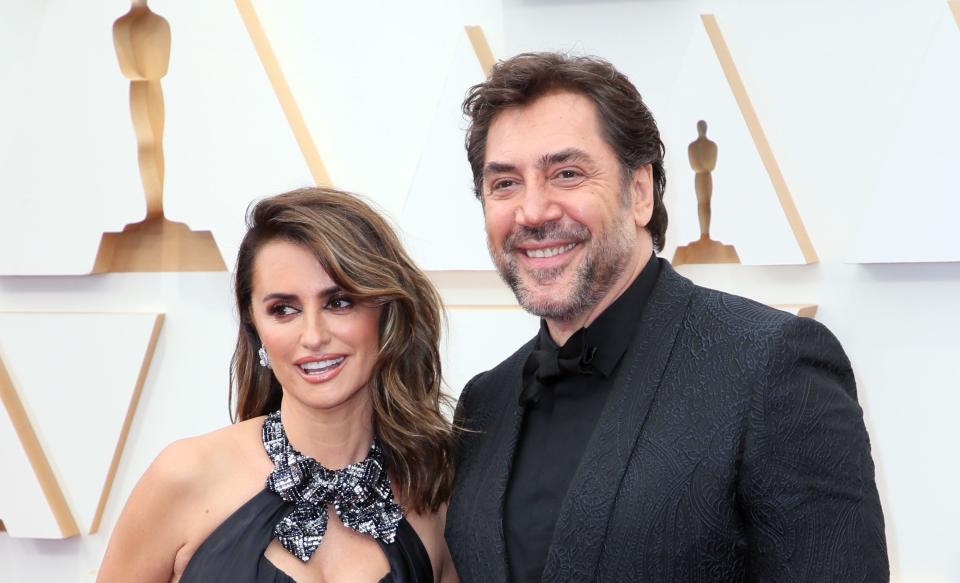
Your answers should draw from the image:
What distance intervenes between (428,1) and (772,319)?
4.90 ft

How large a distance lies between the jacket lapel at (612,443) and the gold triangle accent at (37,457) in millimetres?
1934

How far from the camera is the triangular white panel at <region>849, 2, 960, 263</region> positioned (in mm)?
2223

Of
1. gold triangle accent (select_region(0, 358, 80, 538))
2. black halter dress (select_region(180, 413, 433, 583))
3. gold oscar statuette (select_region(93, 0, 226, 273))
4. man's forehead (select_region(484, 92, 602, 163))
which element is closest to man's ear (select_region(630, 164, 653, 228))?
man's forehead (select_region(484, 92, 602, 163))

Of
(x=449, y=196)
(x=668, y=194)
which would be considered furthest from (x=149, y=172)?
(x=668, y=194)

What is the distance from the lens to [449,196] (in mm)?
2676

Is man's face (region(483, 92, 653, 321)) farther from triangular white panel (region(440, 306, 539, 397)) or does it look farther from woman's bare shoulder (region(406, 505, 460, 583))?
triangular white panel (region(440, 306, 539, 397))

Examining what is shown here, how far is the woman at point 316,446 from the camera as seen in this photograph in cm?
195

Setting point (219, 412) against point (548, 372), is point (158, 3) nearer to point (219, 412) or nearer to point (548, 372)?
point (219, 412)

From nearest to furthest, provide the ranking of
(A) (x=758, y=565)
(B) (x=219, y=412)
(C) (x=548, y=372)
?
(A) (x=758, y=565) → (C) (x=548, y=372) → (B) (x=219, y=412)

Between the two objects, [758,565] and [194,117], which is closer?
[758,565]

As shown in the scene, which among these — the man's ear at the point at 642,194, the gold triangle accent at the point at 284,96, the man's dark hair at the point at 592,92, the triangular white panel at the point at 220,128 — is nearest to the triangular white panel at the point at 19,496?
the triangular white panel at the point at 220,128

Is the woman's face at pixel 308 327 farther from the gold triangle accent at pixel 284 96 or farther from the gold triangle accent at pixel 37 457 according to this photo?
the gold triangle accent at pixel 37 457

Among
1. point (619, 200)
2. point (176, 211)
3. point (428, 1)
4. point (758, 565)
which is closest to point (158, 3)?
point (176, 211)

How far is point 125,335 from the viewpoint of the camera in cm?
300
